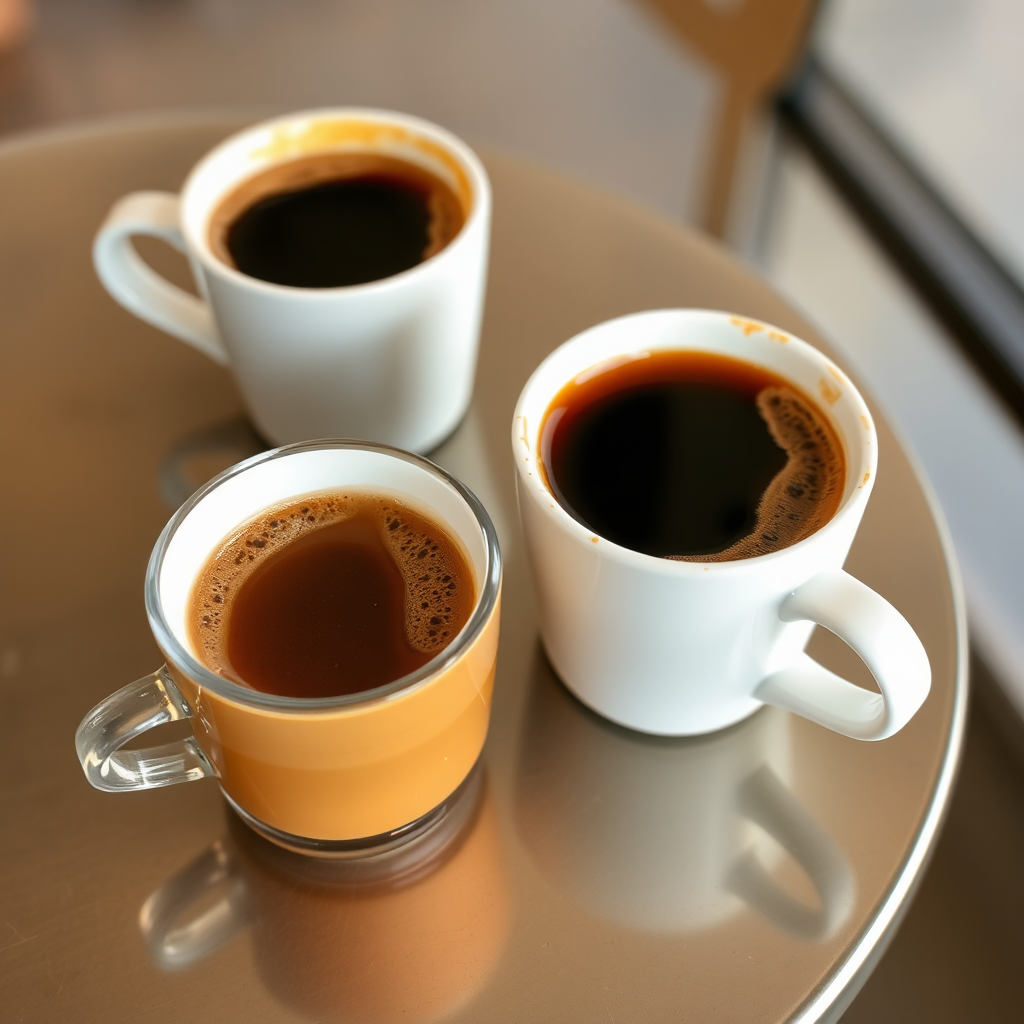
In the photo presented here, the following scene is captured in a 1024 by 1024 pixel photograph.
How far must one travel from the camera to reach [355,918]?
58 centimetres

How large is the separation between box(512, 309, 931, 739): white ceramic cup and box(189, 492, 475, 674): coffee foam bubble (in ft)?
0.17

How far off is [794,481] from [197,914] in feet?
1.35

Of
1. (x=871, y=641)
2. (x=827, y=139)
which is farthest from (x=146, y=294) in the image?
(x=827, y=139)

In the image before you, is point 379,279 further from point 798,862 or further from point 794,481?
point 798,862

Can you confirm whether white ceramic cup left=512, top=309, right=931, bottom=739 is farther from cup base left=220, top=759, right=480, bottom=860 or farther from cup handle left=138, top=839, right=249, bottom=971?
cup handle left=138, top=839, right=249, bottom=971

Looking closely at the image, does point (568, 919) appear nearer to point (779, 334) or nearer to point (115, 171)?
point (779, 334)

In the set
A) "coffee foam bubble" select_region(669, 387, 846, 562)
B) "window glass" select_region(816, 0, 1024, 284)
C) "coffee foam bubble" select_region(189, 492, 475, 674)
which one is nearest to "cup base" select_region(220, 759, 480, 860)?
"coffee foam bubble" select_region(189, 492, 475, 674)

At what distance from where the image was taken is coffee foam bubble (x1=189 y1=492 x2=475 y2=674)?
0.56m

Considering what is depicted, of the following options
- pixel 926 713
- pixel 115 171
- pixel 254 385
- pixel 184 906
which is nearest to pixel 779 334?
pixel 926 713

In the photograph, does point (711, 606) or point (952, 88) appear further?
point (952, 88)

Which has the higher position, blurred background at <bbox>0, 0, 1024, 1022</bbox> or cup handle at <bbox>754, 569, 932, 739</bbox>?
cup handle at <bbox>754, 569, 932, 739</bbox>

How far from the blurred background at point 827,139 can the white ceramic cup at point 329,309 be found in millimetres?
360

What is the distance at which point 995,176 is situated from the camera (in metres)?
1.52

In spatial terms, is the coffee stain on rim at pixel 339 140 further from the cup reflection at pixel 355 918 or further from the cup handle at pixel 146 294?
the cup reflection at pixel 355 918
